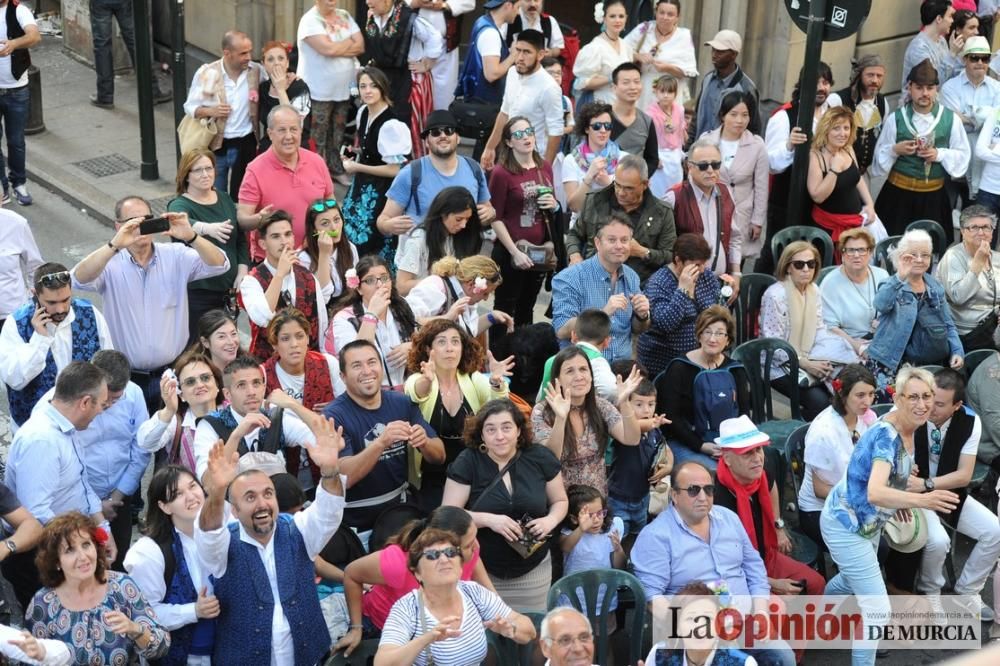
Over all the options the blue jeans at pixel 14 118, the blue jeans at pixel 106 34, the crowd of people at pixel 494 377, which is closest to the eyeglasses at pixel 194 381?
the crowd of people at pixel 494 377

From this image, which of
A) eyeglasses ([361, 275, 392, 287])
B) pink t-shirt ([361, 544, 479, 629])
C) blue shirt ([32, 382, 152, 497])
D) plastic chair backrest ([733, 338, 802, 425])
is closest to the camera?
pink t-shirt ([361, 544, 479, 629])

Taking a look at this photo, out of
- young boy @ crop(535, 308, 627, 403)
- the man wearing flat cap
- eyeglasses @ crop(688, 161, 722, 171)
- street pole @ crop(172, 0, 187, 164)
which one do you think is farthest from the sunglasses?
street pole @ crop(172, 0, 187, 164)

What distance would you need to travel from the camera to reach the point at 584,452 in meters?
7.68

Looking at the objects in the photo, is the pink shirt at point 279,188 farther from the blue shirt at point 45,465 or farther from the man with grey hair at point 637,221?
the blue shirt at point 45,465

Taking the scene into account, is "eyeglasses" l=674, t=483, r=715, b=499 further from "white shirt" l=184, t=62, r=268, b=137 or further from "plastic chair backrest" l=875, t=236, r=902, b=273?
"white shirt" l=184, t=62, r=268, b=137

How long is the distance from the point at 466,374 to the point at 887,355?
A: 3.08m

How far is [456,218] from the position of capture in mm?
8969

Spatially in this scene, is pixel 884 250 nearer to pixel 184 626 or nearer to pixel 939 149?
pixel 939 149

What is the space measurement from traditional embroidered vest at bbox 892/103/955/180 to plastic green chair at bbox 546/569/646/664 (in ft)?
18.1

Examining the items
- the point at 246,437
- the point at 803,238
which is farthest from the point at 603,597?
the point at 803,238

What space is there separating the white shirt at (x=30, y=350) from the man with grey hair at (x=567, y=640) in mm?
3158

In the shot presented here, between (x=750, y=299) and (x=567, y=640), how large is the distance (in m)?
4.24

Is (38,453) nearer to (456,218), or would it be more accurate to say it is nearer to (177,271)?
(177,271)

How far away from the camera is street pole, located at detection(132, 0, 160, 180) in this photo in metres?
12.6
